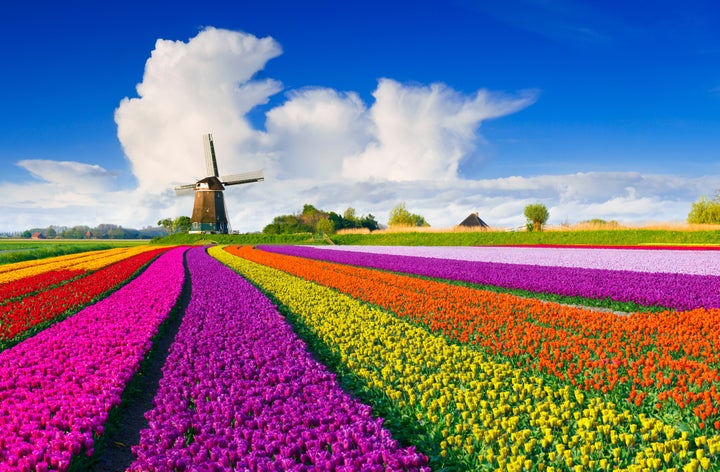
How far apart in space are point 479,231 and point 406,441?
4494 centimetres

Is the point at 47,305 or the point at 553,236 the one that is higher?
the point at 553,236

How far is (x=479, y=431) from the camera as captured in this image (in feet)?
15.8

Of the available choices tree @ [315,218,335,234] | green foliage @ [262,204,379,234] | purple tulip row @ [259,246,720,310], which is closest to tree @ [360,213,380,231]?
green foliage @ [262,204,379,234]

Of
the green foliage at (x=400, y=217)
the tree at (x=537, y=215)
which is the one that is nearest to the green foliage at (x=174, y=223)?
the green foliage at (x=400, y=217)

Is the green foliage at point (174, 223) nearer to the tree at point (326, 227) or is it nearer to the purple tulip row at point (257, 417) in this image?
the tree at point (326, 227)

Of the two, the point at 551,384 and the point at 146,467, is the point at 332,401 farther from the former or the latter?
the point at 551,384

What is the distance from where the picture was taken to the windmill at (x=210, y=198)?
71.0m

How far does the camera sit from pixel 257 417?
A: 5.25m

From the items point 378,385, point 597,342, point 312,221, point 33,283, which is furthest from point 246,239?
point 378,385

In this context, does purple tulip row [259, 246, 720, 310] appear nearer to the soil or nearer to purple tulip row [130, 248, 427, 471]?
purple tulip row [130, 248, 427, 471]

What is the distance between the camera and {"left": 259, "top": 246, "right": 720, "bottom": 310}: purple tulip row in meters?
12.5

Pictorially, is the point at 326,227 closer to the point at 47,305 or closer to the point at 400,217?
the point at 400,217

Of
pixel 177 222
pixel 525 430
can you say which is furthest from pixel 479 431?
pixel 177 222

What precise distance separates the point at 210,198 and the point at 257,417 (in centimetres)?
6938
